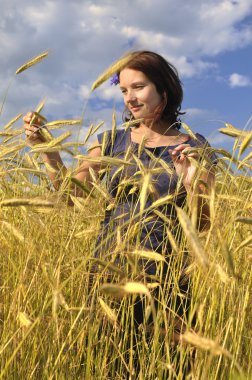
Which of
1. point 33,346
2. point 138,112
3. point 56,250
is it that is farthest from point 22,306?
point 138,112

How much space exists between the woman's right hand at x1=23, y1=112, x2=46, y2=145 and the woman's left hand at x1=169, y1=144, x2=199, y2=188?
46 centimetres

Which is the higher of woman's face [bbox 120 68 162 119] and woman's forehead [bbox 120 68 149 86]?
woman's forehead [bbox 120 68 149 86]

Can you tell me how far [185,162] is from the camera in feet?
5.56

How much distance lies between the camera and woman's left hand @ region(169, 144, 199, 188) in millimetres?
1651

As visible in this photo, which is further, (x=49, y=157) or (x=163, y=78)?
(x=163, y=78)

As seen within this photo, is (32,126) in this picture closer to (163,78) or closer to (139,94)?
(139,94)

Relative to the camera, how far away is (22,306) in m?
1.44

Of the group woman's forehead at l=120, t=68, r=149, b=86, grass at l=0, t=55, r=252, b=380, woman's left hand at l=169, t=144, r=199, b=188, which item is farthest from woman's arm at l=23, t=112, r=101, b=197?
woman's forehead at l=120, t=68, r=149, b=86

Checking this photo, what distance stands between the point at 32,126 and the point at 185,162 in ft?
1.79

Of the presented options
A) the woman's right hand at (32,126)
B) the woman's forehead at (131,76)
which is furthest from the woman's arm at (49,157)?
the woman's forehead at (131,76)

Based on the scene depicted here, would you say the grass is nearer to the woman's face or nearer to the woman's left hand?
the woman's left hand

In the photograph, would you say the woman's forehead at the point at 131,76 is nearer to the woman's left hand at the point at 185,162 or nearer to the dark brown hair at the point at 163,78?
the dark brown hair at the point at 163,78

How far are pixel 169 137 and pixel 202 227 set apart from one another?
0.49 meters

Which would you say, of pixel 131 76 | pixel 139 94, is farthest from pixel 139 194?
pixel 131 76
